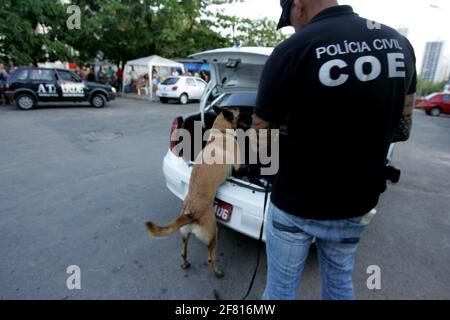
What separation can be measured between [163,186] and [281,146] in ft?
10.9

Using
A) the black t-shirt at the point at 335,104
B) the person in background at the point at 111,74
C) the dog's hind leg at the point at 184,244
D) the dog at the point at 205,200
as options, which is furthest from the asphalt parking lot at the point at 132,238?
the person in background at the point at 111,74

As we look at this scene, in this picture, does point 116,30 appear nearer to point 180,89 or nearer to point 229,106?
point 180,89

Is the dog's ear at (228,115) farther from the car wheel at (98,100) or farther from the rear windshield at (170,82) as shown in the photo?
the rear windshield at (170,82)

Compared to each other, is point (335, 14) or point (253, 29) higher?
point (253, 29)

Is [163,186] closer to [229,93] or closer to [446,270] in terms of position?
[229,93]

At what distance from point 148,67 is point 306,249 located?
18422mm

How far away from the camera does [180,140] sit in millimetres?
3334

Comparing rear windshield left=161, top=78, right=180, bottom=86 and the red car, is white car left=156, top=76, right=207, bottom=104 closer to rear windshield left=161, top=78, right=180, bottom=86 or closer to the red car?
rear windshield left=161, top=78, right=180, bottom=86

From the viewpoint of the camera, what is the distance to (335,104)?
1160 mm

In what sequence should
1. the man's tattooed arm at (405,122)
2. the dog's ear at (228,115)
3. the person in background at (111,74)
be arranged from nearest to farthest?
the man's tattooed arm at (405,122)
the dog's ear at (228,115)
the person in background at (111,74)

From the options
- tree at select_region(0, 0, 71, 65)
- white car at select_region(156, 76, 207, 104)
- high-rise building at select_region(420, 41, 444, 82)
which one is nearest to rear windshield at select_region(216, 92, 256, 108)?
white car at select_region(156, 76, 207, 104)

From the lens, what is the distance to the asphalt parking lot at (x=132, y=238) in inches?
94.9

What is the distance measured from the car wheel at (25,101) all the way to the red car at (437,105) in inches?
900
